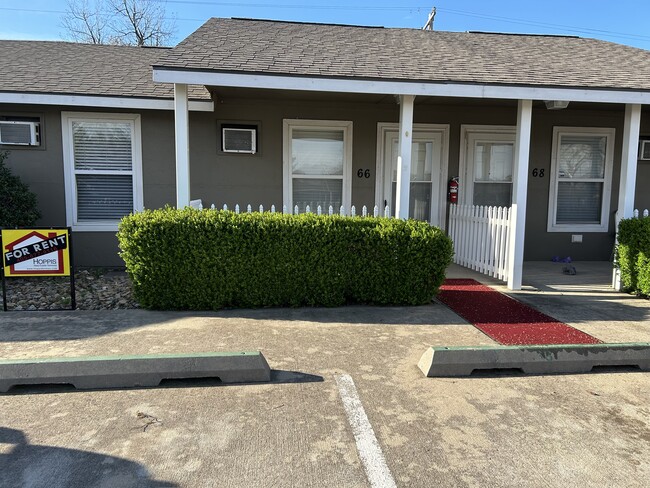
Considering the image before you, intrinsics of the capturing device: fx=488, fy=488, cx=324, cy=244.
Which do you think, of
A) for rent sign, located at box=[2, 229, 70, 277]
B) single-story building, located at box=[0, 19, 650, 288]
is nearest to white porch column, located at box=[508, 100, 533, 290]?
single-story building, located at box=[0, 19, 650, 288]

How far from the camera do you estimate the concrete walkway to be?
2787 millimetres

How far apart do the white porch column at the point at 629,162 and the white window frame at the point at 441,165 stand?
114 inches

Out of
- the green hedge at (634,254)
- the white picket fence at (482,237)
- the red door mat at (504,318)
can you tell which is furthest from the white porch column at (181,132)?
the green hedge at (634,254)

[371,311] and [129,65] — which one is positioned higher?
[129,65]

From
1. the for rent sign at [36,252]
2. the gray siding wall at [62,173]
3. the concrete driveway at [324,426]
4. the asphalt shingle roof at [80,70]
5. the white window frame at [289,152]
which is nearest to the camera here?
the concrete driveway at [324,426]

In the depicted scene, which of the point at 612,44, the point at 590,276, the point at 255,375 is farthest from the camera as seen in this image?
the point at 612,44

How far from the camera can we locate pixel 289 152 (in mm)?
8734

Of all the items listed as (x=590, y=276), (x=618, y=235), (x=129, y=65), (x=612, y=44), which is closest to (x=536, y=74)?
(x=618, y=235)

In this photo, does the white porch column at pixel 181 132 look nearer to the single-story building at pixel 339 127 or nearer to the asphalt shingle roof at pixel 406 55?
the single-story building at pixel 339 127

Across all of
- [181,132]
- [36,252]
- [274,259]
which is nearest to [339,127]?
[181,132]

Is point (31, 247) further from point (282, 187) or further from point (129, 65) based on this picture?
point (129, 65)

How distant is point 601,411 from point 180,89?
5.82m

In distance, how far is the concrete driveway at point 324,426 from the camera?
109 inches

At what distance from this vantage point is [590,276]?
8.25 meters
